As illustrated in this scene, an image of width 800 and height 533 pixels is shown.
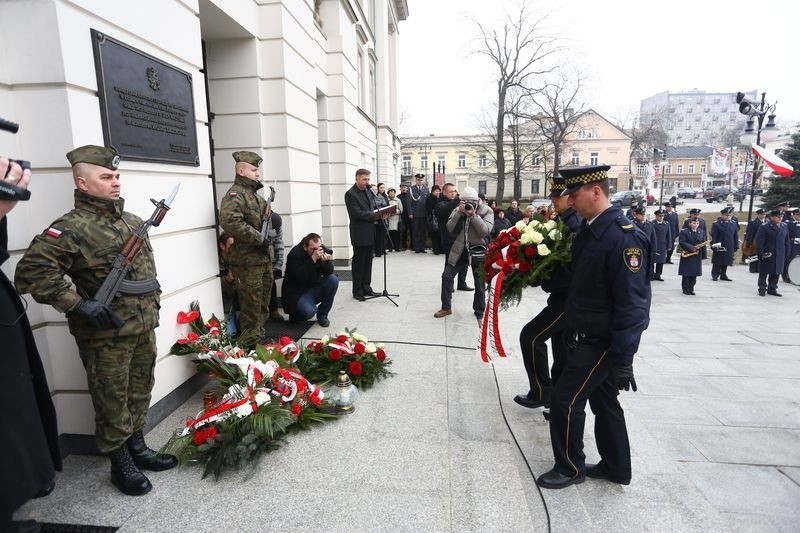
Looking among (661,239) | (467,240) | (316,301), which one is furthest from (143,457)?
(661,239)

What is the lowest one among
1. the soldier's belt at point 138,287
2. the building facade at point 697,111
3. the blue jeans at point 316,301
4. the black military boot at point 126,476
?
the black military boot at point 126,476

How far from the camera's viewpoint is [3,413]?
2105 mm

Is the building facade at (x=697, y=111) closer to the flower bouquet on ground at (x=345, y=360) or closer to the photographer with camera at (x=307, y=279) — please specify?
the photographer with camera at (x=307, y=279)

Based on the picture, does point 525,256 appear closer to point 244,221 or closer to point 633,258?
point 633,258

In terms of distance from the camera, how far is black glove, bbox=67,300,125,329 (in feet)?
8.33

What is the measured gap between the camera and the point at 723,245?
12.7 m

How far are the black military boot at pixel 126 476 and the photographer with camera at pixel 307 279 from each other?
3.29 m

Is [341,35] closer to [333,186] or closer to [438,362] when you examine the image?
[333,186]

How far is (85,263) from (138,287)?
32 cm

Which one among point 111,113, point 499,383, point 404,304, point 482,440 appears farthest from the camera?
point 404,304

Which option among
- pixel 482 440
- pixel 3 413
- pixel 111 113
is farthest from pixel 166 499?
pixel 111 113

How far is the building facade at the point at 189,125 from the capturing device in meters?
2.88

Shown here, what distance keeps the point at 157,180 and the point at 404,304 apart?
474cm

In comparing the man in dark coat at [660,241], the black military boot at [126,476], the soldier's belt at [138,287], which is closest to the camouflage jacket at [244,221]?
the soldier's belt at [138,287]
